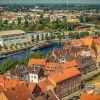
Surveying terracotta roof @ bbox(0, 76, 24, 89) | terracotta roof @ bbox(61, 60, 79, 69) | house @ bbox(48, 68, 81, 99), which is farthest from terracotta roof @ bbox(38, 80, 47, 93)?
terracotta roof @ bbox(61, 60, 79, 69)

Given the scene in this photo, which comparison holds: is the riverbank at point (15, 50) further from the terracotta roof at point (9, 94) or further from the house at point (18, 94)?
the terracotta roof at point (9, 94)

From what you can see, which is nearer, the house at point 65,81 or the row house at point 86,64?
the house at point 65,81

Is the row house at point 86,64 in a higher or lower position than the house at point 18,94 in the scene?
lower

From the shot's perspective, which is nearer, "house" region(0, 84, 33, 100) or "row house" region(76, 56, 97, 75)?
"house" region(0, 84, 33, 100)

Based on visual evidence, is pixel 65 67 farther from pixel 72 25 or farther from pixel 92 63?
pixel 72 25

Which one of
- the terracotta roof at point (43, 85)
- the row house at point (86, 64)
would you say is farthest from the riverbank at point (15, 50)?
the terracotta roof at point (43, 85)

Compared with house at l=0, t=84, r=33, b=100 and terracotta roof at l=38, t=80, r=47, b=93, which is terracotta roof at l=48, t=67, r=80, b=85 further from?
house at l=0, t=84, r=33, b=100
